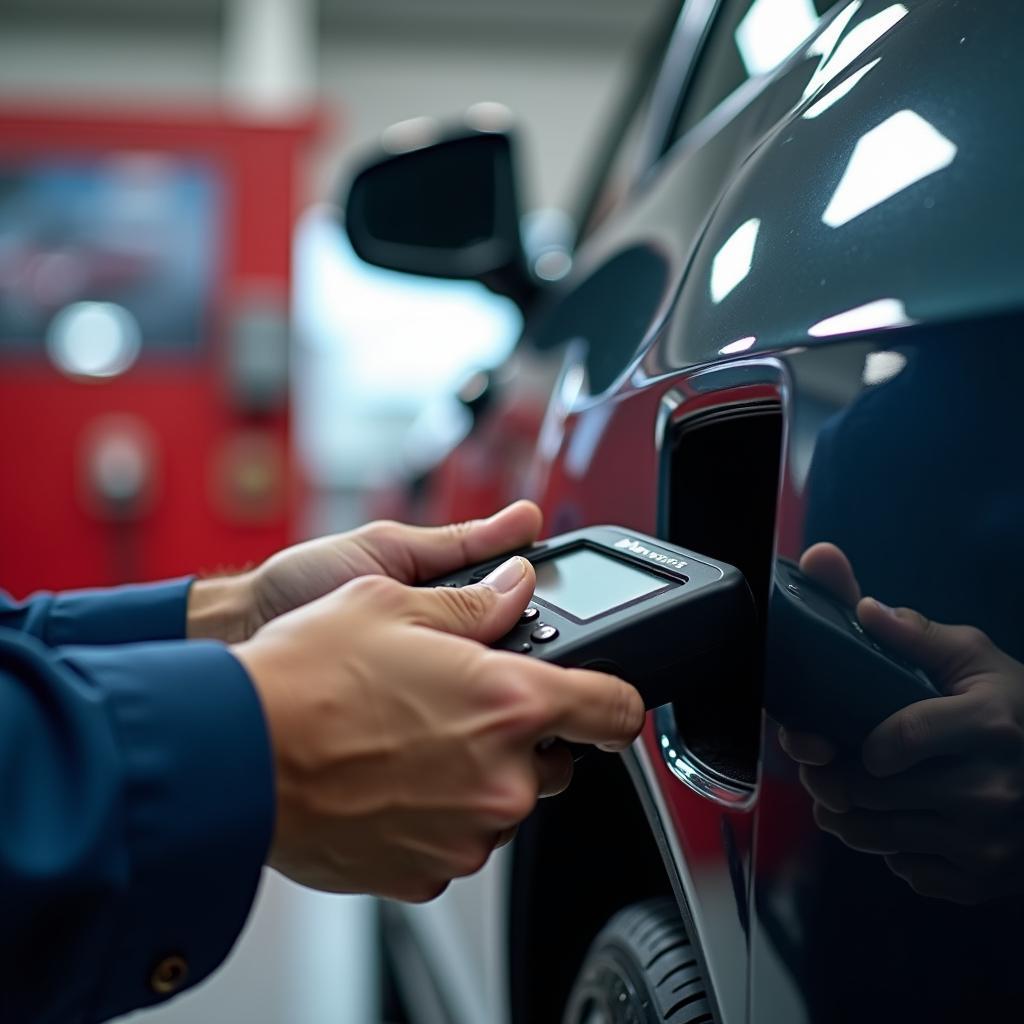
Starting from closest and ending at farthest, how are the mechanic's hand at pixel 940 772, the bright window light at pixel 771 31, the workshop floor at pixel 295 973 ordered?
the mechanic's hand at pixel 940 772
the bright window light at pixel 771 31
the workshop floor at pixel 295 973

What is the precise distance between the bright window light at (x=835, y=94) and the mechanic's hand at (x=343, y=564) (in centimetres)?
30

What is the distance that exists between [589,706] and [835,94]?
1.04 feet

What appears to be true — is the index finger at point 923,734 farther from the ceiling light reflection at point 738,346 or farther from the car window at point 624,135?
the car window at point 624,135

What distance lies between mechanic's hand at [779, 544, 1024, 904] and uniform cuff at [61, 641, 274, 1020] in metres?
0.25

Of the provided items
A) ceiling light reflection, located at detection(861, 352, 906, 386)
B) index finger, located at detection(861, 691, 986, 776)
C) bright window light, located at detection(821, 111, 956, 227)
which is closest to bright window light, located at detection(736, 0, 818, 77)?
bright window light, located at detection(821, 111, 956, 227)

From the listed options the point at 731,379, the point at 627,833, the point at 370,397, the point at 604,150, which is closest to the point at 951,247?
the point at 731,379

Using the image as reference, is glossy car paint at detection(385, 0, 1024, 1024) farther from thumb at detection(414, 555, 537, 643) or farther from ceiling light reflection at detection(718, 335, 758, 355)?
thumb at detection(414, 555, 537, 643)

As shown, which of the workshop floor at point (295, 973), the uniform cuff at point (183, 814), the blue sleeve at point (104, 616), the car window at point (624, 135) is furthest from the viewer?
the workshop floor at point (295, 973)

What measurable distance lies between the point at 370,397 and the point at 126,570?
3409 mm

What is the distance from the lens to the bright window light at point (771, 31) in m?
0.71

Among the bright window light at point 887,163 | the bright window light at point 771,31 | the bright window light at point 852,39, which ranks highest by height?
the bright window light at point 771,31

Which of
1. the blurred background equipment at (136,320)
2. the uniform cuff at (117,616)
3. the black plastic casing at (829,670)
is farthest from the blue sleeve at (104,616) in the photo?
the blurred background equipment at (136,320)

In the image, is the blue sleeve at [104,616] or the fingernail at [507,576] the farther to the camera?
the blue sleeve at [104,616]

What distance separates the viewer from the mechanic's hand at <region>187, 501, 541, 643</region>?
72cm
